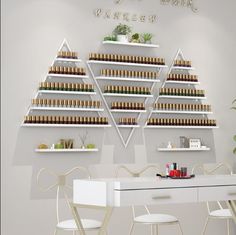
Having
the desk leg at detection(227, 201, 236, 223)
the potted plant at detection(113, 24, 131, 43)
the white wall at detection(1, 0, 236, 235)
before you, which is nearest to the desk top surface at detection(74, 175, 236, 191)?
the desk leg at detection(227, 201, 236, 223)

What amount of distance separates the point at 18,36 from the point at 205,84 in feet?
7.15

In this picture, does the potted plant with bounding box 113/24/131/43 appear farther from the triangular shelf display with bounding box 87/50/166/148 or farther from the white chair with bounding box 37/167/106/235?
the white chair with bounding box 37/167/106/235

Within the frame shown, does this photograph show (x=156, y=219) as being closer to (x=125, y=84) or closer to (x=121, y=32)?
(x=125, y=84)

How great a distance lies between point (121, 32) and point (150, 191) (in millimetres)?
2437

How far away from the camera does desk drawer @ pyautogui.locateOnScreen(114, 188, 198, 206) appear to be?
3.95 meters

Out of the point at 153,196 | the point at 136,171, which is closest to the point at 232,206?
the point at 153,196

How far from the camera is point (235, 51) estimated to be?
6.87m

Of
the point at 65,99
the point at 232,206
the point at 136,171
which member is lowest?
the point at 232,206

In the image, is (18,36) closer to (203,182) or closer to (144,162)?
(144,162)

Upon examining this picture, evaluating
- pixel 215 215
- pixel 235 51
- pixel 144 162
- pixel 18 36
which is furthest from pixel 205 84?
pixel 18 36

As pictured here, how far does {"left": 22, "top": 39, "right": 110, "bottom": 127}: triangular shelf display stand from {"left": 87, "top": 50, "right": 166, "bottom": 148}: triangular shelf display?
5.8 inches

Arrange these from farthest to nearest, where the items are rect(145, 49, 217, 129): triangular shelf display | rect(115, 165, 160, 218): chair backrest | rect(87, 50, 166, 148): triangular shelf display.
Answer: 1. rect(145, 49, 217, 129): triangular shelf display
2. rect(87, 50, 166, 148): triangular shelf display
3. rect(115, 165, 160, 218): chair backrest

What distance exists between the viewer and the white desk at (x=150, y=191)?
13.0ft

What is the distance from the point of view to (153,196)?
13.4 feet
